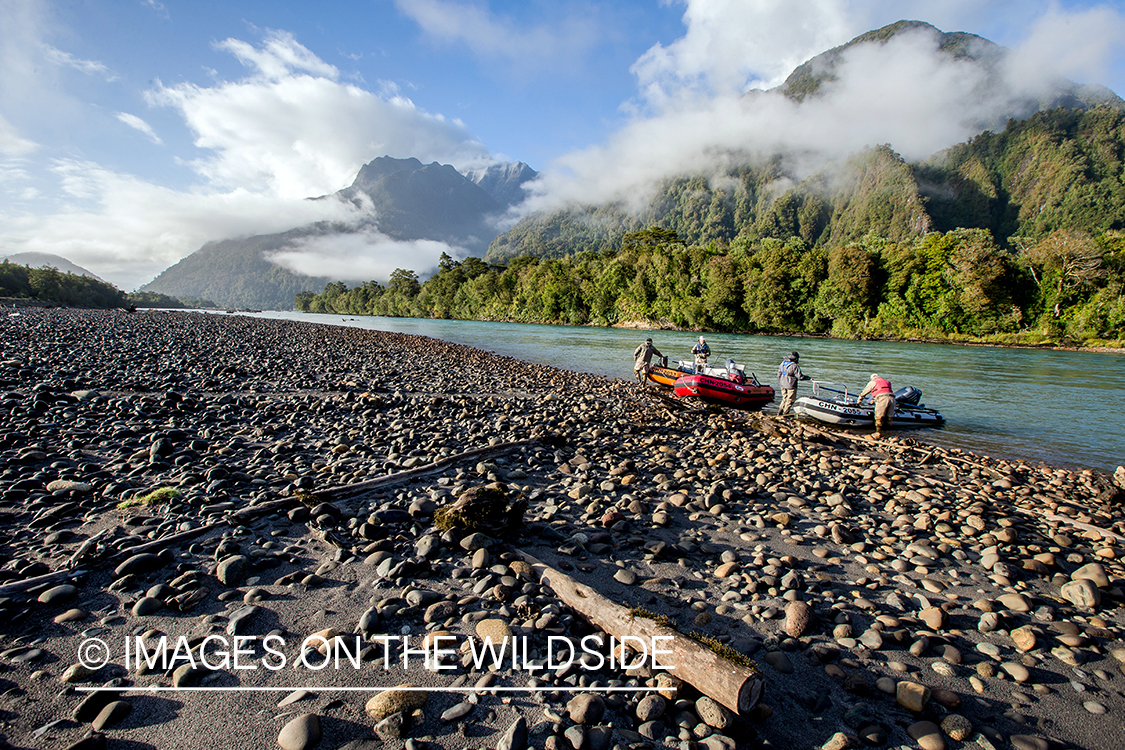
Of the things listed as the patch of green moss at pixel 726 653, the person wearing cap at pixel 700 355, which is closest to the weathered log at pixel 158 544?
the patch of green moss at pixel 726 653

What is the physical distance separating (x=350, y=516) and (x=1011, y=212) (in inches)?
9870

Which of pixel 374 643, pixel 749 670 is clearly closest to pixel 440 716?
pixel 374 643

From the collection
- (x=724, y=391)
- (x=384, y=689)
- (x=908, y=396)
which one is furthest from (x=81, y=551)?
(x=908, y=396)

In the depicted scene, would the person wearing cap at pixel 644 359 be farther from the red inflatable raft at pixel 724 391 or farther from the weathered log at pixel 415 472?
the weathered log at pixel 415 472

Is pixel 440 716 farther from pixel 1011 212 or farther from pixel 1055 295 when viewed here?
pixel 1011 212

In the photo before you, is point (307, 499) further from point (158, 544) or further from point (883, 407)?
point (883, 407)

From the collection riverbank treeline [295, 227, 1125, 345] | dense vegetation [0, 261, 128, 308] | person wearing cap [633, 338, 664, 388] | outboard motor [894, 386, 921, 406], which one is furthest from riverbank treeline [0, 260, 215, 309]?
outboard motor [894, 386, 921, 406]

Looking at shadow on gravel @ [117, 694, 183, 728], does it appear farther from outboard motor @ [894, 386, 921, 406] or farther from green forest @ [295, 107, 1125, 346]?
green forest @ [295, 107, 1125, 346]

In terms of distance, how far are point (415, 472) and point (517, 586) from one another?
3.41 meters

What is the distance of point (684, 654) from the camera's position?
10.9 feet

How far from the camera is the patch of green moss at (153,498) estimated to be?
565 centimetres

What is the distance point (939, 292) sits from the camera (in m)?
62.6

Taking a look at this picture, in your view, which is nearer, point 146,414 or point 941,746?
point 941,746

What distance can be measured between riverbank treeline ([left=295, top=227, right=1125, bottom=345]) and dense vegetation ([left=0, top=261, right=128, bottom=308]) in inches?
3282
